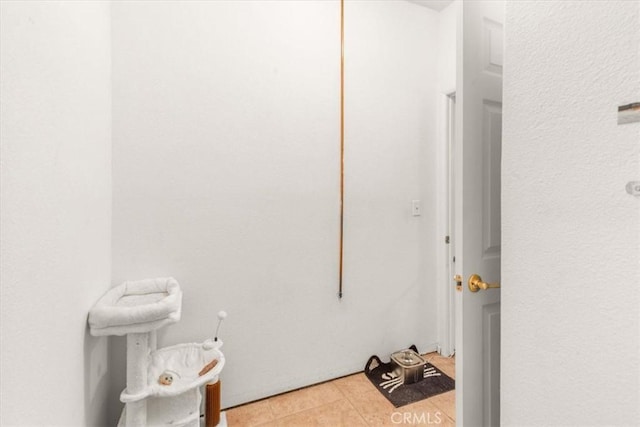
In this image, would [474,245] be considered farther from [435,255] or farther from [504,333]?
[435,255]

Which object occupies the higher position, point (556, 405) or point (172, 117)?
point (172, 117)

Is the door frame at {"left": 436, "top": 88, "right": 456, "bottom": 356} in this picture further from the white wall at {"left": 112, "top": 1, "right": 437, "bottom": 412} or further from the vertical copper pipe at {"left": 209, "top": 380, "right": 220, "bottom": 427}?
the vertical copper pipe at {"left": 209, "top": 380, "right": 220, "bottom": 427}

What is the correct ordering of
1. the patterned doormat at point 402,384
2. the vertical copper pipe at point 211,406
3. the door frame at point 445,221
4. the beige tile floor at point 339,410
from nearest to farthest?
the vertical copper pipe at point 211,406 → the beige tile floor at point 339,410 → the patterned doormat at point 402,384 → the door frame at point 445,221

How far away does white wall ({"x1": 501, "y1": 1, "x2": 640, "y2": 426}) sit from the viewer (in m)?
0.72

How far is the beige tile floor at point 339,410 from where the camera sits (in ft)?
5.89

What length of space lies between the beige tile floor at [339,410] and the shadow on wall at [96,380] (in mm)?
645

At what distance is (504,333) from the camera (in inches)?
39.5

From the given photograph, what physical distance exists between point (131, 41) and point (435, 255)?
8.09 ft

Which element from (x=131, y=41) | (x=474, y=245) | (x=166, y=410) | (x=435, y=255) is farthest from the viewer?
(x=435, y=255)

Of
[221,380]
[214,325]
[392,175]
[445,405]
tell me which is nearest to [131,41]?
[214,325]

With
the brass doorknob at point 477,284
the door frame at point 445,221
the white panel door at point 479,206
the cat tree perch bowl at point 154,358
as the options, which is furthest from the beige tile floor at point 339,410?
the brass doorknob at point 477,284

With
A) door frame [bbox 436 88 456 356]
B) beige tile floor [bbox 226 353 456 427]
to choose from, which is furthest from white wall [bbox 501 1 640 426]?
door frame [bbox 436 88 456 356]

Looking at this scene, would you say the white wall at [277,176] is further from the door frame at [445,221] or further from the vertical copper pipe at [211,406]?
the vertical copper pipe at [211,406]

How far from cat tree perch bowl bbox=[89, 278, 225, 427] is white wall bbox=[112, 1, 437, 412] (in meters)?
0.16
